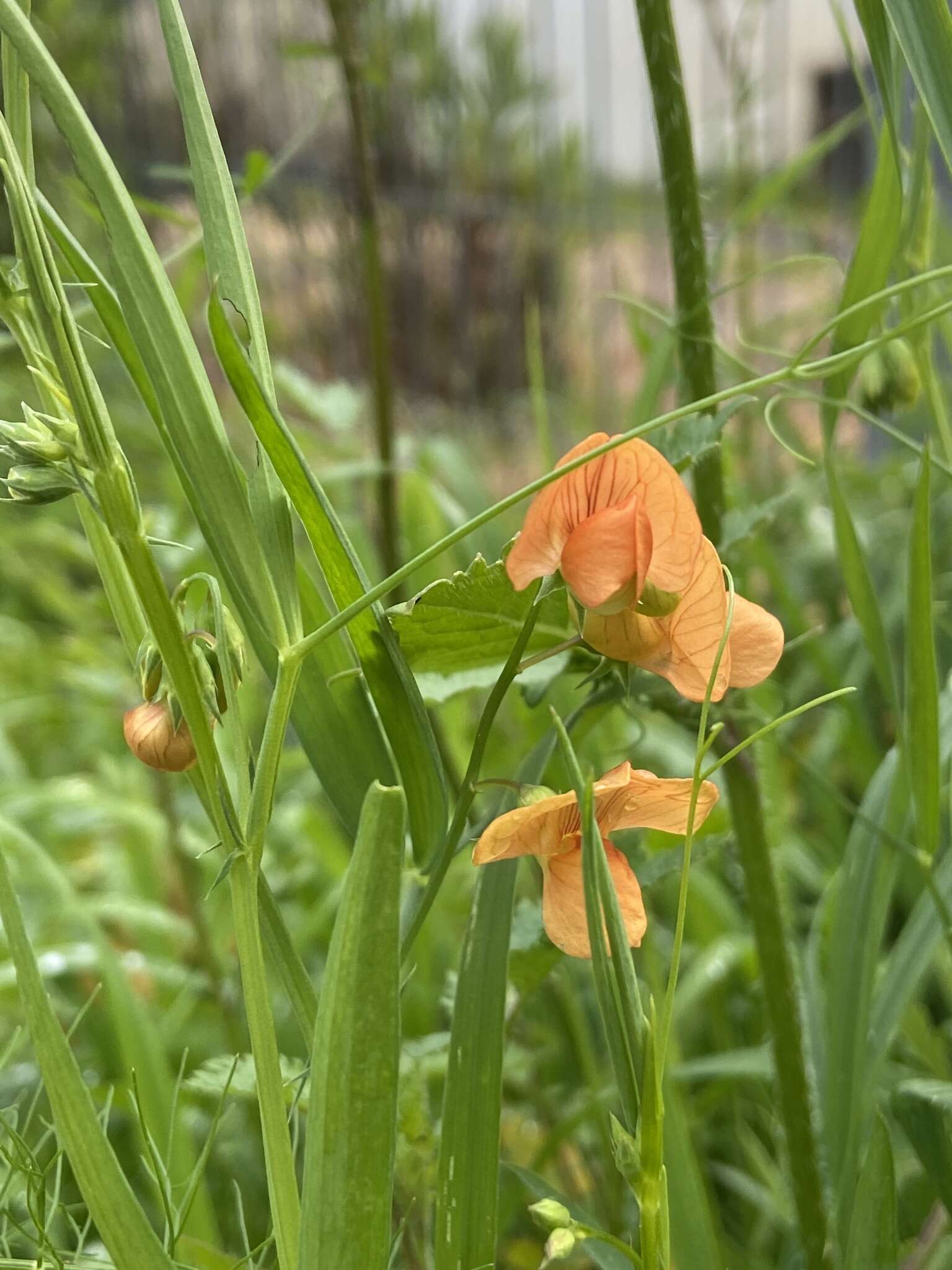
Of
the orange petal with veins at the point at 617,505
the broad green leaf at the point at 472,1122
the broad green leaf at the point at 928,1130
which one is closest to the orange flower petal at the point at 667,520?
the orange petal with veins at the point at 617,505

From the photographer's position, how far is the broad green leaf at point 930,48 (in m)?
0.30

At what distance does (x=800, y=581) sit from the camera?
1249mm

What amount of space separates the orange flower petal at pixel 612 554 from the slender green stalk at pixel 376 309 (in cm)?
38

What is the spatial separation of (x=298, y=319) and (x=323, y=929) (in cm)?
237

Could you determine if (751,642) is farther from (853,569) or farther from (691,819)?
(853,569)

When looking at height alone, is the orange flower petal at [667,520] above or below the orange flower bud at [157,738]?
above

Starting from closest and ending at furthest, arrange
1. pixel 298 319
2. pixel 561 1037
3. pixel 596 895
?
pixel 596 895
pixel 561 1037
pixel 298 319

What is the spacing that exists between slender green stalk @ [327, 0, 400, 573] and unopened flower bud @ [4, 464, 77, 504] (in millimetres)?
366

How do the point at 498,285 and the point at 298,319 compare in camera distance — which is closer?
the point at 298,319

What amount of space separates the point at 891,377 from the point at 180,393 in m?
0.41

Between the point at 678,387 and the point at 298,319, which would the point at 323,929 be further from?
the point at 298,319

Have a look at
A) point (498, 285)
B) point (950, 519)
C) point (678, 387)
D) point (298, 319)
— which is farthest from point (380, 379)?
point (498, 285)

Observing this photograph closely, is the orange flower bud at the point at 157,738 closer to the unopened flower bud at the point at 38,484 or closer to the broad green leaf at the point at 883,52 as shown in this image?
the unopened flower bud at the point at 38,484

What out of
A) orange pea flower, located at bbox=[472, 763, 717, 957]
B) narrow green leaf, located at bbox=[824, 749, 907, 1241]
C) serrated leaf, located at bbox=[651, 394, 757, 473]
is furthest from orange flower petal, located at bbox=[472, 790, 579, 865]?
narrow green leaf, located at bbox=[824, 749, 907, 1241]
